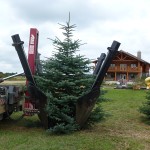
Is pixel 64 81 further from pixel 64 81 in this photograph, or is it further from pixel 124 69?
pixel 124 69

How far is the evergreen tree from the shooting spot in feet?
26.3

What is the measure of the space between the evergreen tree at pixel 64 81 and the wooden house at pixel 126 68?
5300 cm

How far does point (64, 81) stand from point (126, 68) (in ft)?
180

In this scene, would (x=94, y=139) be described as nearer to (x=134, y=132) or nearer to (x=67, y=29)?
(x=134, y=132)

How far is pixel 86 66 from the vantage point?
8.45m

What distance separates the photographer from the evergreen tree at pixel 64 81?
8.02m

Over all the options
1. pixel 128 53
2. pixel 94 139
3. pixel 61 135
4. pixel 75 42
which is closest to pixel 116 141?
pixel 94 139

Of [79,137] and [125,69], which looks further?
[125,69]

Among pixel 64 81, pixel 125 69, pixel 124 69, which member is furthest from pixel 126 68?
pixel 64 81

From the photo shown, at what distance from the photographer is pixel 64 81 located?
314 inches

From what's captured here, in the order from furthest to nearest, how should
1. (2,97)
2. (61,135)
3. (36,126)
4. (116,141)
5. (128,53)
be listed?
1. (128,53)
2. (36,126)
3. (2,97)
4. (61,135)
5. (116,141)

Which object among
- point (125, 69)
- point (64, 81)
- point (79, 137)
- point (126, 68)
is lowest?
point (79, 137)

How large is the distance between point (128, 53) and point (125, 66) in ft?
8.22

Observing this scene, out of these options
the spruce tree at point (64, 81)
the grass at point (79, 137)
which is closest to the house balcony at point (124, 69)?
the grass at point (79, 137)
